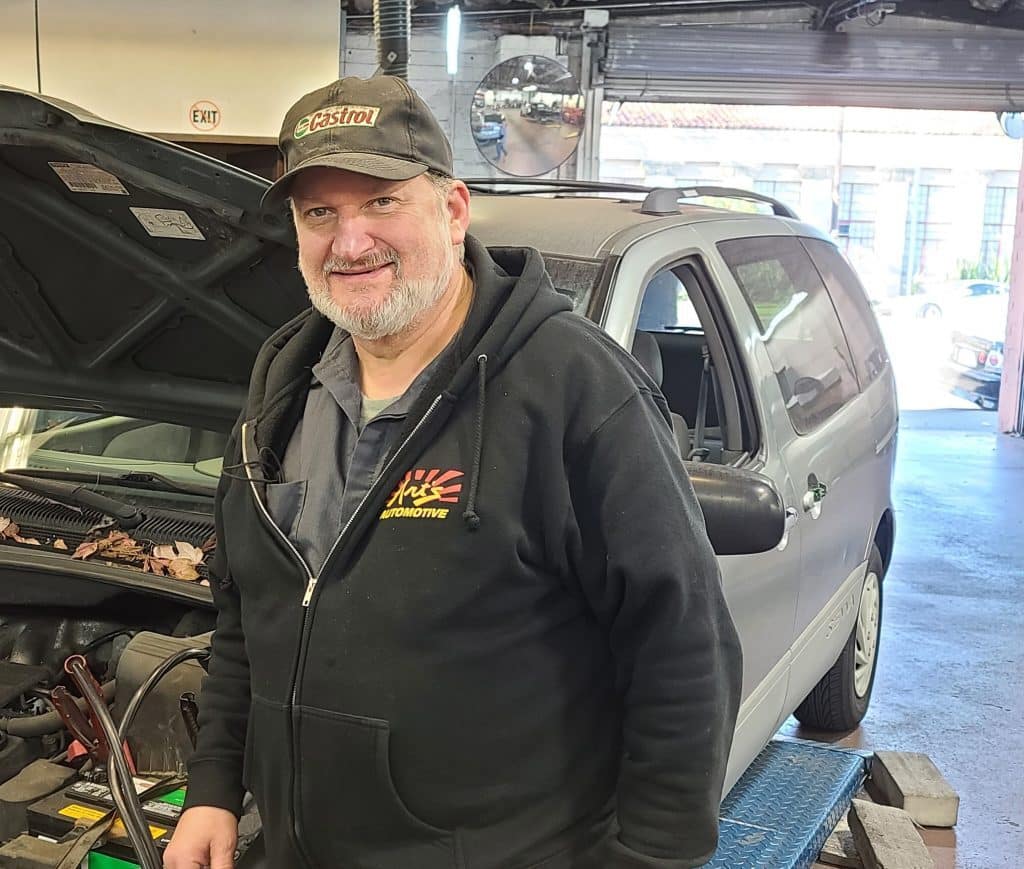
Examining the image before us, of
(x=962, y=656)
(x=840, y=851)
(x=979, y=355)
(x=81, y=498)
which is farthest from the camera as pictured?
(x=979, y=355)

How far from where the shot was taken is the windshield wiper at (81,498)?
8.56 feet

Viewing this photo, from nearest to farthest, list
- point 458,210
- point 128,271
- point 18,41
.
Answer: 1. point 458,210
2. point 128,271
3. point 18,41

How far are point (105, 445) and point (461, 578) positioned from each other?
2.01 meters

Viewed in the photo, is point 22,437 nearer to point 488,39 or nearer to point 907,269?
point 488,39

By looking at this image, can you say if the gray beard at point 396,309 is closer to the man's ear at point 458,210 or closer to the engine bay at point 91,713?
the man's ear at point 458,210

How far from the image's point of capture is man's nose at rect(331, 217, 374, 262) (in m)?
1.47

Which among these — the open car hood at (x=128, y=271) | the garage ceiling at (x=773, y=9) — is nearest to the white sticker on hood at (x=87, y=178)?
the open car hood at (x=128, y=271)

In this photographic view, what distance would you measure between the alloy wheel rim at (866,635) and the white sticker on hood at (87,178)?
8.71 feet

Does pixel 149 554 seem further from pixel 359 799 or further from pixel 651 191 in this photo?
pixel 651 191

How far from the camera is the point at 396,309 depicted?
145 centimetres

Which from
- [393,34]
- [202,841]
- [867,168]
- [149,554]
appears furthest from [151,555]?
[867,168]

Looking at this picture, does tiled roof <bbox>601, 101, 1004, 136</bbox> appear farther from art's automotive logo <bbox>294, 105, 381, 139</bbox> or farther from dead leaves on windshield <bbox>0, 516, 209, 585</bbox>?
art's automotive logo <bbox>294, 105, 381, 139</bbox>

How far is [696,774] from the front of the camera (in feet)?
4.55

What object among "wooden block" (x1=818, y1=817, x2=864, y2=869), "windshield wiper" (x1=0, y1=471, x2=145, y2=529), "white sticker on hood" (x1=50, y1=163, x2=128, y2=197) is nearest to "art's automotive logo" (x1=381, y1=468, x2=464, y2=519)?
"white sticker on hood" (x1=50, y1=163, x2=128, y2=197)
